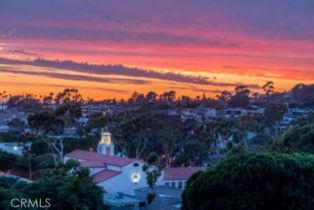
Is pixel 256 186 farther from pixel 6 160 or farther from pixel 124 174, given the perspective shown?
pixel 124 174

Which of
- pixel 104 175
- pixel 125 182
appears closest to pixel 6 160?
pixel 104 175

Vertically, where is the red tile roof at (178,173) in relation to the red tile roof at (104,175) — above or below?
above

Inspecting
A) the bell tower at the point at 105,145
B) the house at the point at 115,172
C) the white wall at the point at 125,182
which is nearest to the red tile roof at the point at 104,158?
the house at the point at 115,172

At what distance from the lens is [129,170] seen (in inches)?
1391

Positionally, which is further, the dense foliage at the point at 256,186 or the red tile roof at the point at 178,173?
the red tile roof at the point at 178,173

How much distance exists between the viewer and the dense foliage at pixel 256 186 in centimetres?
1592

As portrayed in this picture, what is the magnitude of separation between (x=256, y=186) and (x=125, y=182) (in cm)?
1993

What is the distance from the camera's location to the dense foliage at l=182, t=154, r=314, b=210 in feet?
52.2

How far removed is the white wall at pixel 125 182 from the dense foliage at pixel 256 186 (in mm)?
18233

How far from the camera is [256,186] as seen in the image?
16.1 meters

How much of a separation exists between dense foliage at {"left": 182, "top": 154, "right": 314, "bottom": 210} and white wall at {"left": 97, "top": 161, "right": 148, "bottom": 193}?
18.2 metres

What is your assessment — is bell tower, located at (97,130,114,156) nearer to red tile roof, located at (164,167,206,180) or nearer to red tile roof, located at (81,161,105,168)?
red tile roof, located at (81,161,105,168)

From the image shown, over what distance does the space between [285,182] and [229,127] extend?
129 ft

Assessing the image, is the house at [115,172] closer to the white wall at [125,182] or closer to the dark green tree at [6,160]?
the white wall at [125,182]
